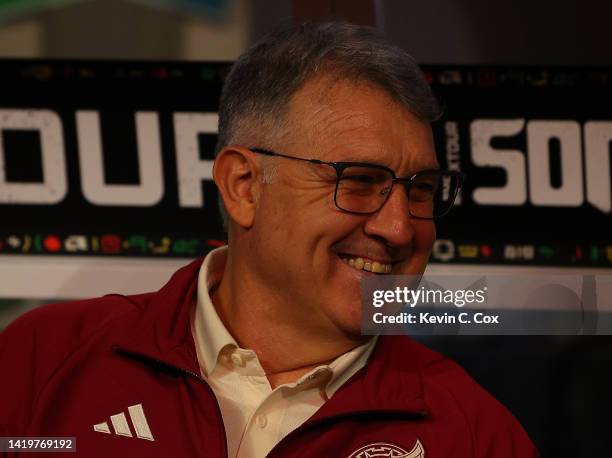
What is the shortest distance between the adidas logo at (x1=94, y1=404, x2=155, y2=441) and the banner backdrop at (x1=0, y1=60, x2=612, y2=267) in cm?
60

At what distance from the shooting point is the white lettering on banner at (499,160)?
2.01m

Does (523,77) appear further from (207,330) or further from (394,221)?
(207,330)

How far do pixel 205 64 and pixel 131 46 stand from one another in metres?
0.19

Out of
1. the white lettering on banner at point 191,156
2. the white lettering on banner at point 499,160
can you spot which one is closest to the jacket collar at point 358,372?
the white lettering on banner at point 191,156

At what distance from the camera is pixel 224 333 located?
158 cm

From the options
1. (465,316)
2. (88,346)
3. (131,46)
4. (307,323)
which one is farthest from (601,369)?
(131,46)

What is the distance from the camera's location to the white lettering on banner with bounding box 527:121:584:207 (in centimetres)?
200

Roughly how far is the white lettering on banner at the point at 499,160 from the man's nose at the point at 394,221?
60 cm

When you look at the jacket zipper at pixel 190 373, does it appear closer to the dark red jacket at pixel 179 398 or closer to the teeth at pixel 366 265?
the dark red jacket at pixel 179 398

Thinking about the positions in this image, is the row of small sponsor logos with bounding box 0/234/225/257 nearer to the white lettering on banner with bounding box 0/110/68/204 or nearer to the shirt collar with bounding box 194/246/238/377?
the white lettering on banner with bounding box 0/110/68/204

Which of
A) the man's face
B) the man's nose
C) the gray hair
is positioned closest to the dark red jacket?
the man's face

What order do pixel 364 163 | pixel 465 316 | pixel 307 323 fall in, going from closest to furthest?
pixel 364 163
pixel 307 323
pixel 465 316

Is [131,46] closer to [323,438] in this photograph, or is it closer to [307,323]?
[307,323]

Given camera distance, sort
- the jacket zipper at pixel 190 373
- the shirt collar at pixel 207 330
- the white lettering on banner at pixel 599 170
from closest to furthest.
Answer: the jacket zipper at pixel 190 373 → the shirt collar at pixel 207 330 → the white lettering on banner at pixel 599 170
